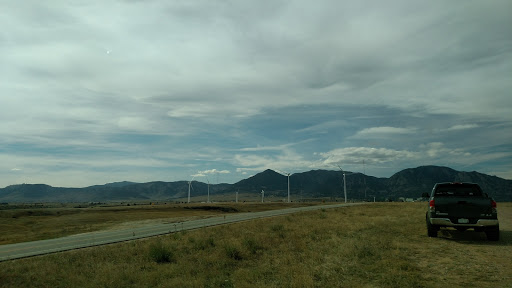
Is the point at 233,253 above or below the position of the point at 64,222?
above

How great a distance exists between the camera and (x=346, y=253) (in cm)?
1456

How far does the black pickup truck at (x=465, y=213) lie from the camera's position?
16656 mm

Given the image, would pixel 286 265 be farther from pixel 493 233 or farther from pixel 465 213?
pixel 493 233

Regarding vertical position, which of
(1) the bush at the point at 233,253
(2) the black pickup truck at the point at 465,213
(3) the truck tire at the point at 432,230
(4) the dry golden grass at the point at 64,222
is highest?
(2) the black pickup truck at the point at 465,213

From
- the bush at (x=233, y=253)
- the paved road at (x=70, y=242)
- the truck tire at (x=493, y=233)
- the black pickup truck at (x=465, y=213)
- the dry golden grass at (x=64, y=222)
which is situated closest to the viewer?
the bush at (x=233, y=253)

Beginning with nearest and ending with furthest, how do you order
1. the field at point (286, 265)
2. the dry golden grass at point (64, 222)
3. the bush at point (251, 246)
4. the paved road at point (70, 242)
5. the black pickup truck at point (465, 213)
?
the field at point (286, 265)
the bush at point (251, 246)
the black pickup truck at point (465, 213)
the paved road at point (70, 242)
the dry golden grass at point (64, 222)

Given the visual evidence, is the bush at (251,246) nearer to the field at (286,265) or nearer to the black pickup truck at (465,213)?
the field at (286,265)

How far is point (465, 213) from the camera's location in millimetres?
16906

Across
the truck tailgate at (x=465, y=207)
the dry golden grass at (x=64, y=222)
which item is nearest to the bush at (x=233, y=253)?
the truck tailgate at (x=465, y=207)

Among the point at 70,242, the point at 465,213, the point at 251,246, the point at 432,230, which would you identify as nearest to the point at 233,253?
the point at 251,246

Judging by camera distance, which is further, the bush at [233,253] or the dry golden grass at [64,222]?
the dry golden grass at [64,222]

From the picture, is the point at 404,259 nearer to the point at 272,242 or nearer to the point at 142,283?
the point at 272,242

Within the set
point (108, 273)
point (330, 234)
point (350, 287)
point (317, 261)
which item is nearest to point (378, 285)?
point (350, 287)

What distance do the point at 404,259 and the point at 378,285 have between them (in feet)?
12.9
